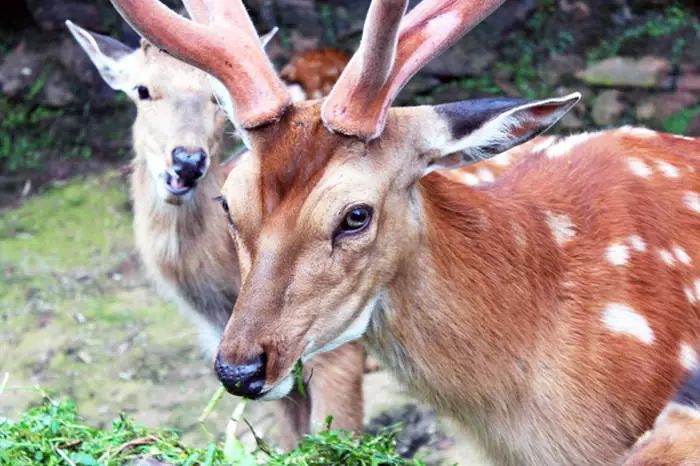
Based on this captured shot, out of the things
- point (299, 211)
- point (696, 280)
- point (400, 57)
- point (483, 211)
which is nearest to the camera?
point (299, 211)

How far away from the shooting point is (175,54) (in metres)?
3.22

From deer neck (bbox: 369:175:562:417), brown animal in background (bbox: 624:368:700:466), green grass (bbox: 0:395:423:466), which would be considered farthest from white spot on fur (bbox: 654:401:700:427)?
green grass (bbox: 0:395:423:466)

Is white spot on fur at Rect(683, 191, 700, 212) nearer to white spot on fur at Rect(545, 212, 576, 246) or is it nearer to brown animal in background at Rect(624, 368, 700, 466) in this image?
white spot on fur at Rect(545, 212, 576, 246)

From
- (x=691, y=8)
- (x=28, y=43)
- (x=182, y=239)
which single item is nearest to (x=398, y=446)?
(x=182, y=239)

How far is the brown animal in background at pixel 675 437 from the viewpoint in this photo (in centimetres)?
292

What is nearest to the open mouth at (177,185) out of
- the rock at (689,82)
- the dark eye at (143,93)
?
the dark eye at (143,93)

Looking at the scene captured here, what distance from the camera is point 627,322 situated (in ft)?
11.2

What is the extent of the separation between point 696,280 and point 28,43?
7666 millimetres

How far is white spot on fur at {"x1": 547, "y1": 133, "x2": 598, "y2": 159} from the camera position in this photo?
4.02 metres

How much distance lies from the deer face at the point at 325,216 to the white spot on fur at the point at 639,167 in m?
0.84

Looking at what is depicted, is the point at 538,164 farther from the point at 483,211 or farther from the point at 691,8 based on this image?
the point at 691,8

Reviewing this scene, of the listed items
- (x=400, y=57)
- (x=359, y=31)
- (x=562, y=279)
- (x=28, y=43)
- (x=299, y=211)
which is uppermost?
(x=400, y=57)

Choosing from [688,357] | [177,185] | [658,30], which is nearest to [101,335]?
[177,185]

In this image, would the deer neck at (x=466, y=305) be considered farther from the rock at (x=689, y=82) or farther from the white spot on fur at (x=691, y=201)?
the rock at (x=689, y=82)
